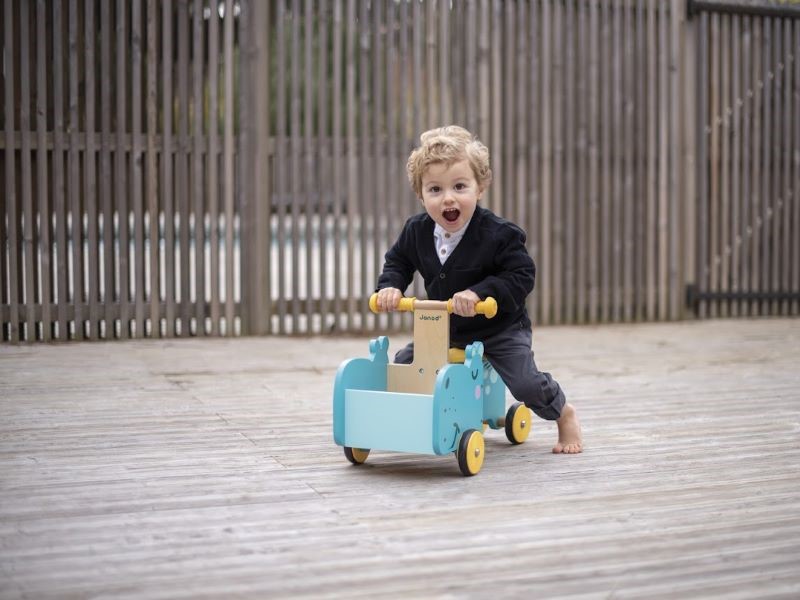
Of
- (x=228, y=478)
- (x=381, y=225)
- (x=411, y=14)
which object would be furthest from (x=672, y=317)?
(x=228, y=478)

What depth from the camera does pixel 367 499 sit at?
2945mm

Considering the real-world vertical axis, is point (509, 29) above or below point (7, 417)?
above

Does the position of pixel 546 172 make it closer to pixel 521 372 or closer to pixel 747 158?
pixel 747 158

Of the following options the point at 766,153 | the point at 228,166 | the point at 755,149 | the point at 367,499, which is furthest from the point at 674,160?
the point at 367,499

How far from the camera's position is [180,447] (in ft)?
11.9

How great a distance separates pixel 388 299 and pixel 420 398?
375 millimetres

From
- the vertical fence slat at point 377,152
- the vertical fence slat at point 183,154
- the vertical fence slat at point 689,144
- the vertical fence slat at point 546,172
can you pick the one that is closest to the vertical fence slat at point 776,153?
the vertical fence slat at point 689,144

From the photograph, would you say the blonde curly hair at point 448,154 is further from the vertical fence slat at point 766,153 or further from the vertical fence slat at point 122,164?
the vertical fence slat at point 766,153

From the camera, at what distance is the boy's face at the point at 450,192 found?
341 cm

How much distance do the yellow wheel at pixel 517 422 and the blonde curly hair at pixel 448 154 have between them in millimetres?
842

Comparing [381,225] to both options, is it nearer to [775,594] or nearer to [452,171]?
[452,171]

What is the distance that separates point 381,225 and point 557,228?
4.83ft

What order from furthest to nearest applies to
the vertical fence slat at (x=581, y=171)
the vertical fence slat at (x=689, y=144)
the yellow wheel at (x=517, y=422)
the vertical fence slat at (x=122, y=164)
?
the vertical fence slat at (x=689, y=144), the vertical fence slat at (x=581, y=171), the vertical fence slat at (x=122, y=164), the yellow wheel at (x=517, y=422)

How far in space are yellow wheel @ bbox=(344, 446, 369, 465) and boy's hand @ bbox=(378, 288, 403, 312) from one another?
478 mm
